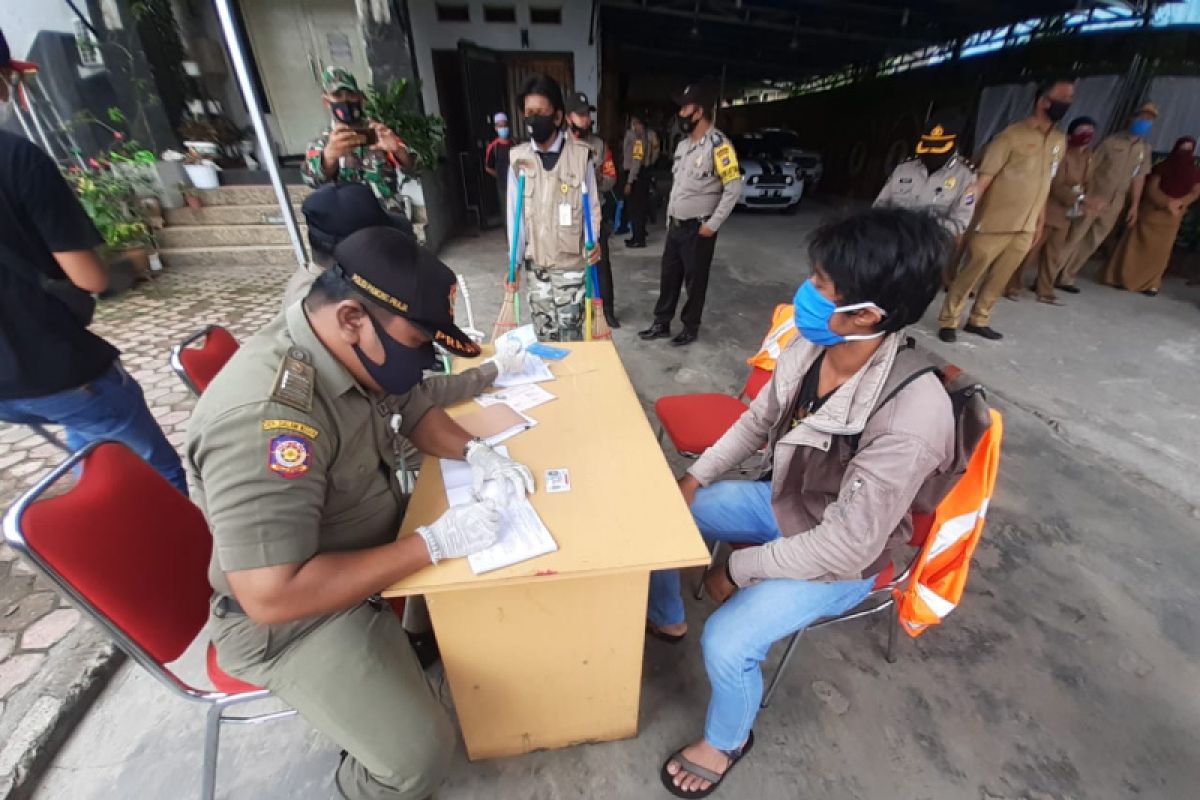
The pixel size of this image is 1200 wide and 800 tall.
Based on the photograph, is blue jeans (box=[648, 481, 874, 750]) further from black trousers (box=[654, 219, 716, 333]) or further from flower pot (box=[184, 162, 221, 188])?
flower pot (box=[184, 162, 221, 188])

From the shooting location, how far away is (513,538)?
1.10 meters

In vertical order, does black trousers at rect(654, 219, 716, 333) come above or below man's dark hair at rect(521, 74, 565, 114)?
below

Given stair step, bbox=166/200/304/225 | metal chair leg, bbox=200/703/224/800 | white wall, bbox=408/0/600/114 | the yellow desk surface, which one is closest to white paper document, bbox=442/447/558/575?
the yellow desk surface

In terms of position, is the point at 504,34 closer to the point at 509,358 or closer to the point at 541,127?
the point at 541,127

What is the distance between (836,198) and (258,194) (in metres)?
11.4

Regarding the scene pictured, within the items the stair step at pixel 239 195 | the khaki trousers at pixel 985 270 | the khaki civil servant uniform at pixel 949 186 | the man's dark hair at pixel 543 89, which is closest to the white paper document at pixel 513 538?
the man's dark hair at pixel 543 89

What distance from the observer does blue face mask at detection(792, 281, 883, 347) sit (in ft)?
3.80

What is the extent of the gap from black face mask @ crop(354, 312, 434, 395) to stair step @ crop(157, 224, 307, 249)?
5478 millimetres

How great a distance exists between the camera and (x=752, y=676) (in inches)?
49.8

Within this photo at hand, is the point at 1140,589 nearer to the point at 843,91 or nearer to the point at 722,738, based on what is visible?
the point at 722,738

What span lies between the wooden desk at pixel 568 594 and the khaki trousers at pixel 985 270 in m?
3.85

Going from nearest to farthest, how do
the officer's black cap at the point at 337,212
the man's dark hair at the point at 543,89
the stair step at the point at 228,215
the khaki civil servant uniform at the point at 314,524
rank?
the khaki civil servant uniform at the point at 314,524 < the officer's black cap at the point at 337,212 < the man's dark hair at the point at 543,89 < the stair step at the point at 228,215

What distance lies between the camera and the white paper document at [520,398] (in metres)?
1.64

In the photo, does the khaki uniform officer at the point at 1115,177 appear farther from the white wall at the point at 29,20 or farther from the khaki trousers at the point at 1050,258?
the white wall at the point at 29,20
